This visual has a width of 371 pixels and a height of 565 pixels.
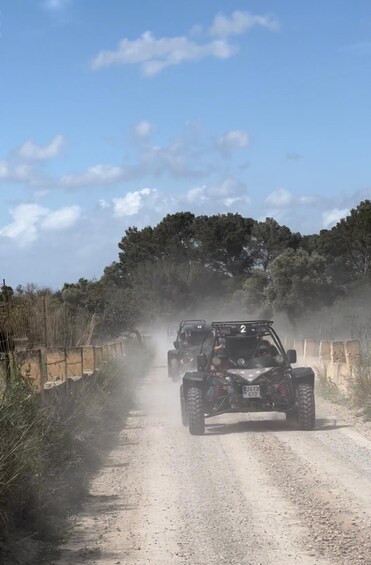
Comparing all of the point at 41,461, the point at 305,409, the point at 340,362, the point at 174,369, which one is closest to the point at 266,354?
the point at 305,409

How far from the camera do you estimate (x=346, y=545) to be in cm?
677

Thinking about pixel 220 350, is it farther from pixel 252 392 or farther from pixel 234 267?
pixel 234 267

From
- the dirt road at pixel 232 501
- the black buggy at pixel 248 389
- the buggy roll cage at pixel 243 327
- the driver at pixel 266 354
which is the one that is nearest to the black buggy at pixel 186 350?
the buggy roll cage at pixel 243 327

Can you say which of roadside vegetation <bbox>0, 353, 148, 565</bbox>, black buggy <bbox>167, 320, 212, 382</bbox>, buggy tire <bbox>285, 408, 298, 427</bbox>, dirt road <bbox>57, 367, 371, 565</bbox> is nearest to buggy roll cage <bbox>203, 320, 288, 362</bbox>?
buggy tire <bbox>285, 408, 298, 427</bbox>

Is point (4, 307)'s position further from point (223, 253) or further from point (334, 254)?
point (223, 253)

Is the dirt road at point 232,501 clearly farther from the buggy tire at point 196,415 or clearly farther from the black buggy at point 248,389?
the black buggy at point 248,389

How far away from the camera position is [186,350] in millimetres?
26219

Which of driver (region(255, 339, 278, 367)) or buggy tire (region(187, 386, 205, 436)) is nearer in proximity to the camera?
buggy tire (region(187, 386, 205, 436))

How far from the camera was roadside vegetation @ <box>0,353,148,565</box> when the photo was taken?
7.16 metres

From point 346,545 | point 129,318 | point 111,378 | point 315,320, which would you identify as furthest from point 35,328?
point 315,320

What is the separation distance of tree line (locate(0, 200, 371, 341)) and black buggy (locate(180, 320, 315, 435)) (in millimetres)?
33247

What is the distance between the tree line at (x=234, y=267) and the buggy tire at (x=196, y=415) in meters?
34.0

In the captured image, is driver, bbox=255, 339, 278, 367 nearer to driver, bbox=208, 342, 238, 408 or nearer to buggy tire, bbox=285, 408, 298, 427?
driver, bbox=208, 342, 238, 408

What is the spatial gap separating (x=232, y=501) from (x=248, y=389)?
588 centimetres
